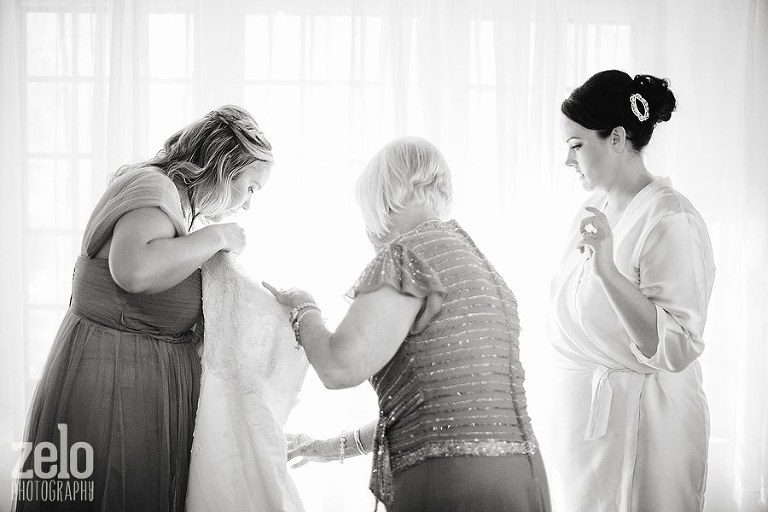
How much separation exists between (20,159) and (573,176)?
2152 mm

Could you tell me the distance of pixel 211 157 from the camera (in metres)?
1.71

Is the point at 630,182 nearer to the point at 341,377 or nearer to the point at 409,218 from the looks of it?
the point at 409,218

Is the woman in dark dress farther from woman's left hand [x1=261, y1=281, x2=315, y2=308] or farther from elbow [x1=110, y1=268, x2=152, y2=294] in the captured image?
woman's left hand [x1=261, y1=281, x2=315, y2=308]

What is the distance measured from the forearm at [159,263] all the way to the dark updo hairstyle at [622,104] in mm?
1048

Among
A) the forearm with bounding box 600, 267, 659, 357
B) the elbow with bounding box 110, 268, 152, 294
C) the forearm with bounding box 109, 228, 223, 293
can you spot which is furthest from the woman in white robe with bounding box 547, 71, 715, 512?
the elbow with bounding box 110, 268, 152, 294

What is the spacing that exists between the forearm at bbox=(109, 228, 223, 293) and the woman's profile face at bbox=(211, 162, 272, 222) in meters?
0.24

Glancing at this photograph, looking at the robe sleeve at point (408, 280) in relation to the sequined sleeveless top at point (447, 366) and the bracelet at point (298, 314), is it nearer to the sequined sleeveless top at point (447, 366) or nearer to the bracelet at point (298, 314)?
the sequined sleeveless top at point (447, 366)

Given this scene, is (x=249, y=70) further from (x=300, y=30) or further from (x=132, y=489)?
(x=132, y=489)

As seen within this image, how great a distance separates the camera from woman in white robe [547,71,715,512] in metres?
1.69

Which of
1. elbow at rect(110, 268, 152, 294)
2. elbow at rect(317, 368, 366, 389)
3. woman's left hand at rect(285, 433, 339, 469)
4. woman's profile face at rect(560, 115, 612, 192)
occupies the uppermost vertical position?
woman's profile face at rect(560, 115, 612, 192)

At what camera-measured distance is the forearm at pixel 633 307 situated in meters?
1.66

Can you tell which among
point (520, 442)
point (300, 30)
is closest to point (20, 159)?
point (300, 30)

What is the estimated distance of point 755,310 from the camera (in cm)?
285

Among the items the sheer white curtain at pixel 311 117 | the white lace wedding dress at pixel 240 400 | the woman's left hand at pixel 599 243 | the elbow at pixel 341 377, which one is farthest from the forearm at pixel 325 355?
the sheer white curtain at pixel 311 117
